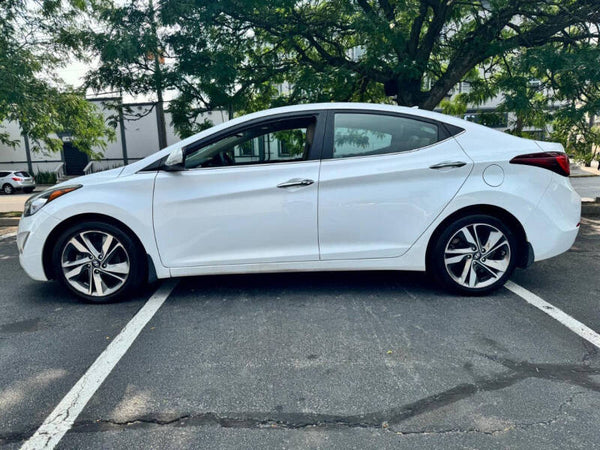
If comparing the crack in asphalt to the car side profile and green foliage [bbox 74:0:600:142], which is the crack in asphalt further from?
green foliage [bbox 74:0:600:142]

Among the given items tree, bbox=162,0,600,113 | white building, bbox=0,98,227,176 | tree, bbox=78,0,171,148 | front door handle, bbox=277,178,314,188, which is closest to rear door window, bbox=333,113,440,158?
front door handle, bbox=277,178,314,188

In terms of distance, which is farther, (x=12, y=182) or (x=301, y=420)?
(x=12, y=182)

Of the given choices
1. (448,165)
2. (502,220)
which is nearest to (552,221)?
(502,220)

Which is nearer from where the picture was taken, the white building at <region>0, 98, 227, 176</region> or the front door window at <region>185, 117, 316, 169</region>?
the front door window at <region>185, 117, 316, 169</region>

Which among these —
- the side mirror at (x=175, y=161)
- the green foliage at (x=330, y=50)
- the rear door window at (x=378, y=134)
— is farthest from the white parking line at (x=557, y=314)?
the green foliage at (x=330, y=50)

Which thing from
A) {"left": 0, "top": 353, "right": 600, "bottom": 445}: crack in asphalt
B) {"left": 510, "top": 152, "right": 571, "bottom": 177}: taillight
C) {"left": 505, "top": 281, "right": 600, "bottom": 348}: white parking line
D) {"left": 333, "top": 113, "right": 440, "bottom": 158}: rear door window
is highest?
{"left": 333, "top": 113, "right": 440, "bottom": 158}: rear door window

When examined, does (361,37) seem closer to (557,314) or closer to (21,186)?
(557,314)

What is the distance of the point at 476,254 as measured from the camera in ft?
13.1

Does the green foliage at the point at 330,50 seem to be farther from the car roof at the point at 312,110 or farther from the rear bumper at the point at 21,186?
the rear bumper at the point at 21,186

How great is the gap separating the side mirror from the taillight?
281cm

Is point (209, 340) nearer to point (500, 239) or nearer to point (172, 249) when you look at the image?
point (172, 249)

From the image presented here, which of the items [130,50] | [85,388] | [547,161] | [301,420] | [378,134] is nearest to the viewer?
[301,420]

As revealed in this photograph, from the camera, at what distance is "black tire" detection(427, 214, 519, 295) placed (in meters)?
3.97

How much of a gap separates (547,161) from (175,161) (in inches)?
125
